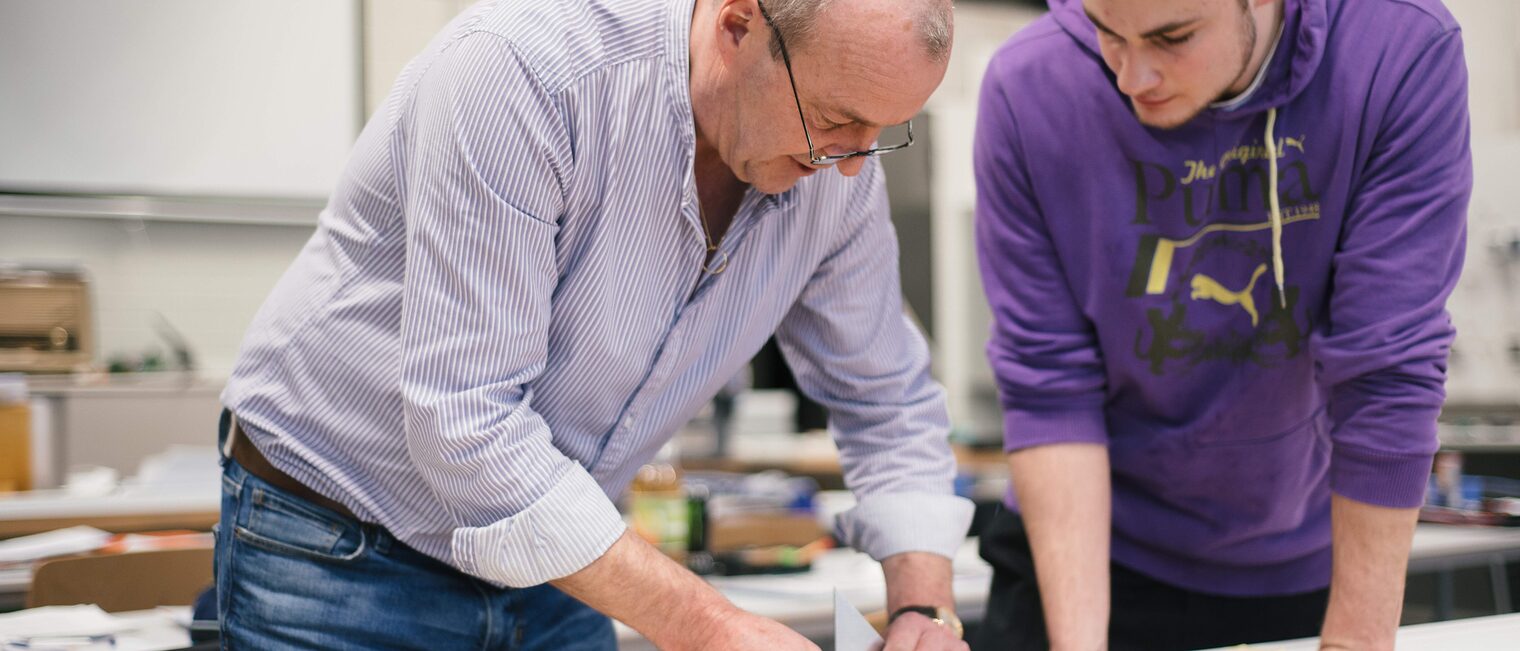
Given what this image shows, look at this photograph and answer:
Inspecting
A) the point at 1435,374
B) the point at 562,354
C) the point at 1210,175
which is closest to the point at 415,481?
the point at 562,354

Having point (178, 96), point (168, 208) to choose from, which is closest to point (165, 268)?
point (168, 208)

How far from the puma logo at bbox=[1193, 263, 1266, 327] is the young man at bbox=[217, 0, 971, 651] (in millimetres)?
376

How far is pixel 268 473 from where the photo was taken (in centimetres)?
119

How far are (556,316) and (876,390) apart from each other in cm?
43

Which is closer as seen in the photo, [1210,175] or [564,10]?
[564,10]

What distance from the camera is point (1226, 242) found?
1.39m

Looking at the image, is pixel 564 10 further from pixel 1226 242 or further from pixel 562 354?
pixel 1226 242

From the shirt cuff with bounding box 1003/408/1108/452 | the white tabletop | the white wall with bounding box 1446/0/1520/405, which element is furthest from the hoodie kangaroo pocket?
the white wall with bounding box 1446/0/1520/405

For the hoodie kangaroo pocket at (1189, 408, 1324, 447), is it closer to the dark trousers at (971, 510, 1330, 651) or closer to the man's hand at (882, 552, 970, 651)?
the dark trousers at (971, 510, 1330, 651)

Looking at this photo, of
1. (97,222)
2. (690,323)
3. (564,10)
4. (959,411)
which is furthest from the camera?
(959,411)

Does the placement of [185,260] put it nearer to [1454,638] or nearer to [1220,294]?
[1220,294]

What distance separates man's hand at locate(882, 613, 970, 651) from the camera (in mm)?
1203

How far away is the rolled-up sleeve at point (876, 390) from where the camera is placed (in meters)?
1.34

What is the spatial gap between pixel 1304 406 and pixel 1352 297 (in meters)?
0.21
